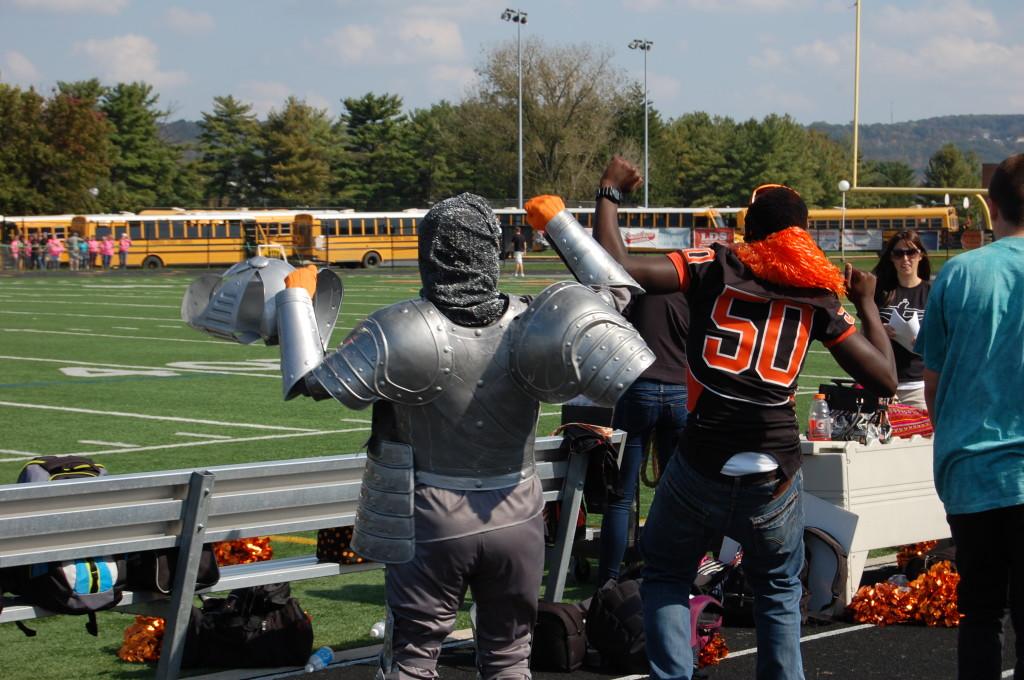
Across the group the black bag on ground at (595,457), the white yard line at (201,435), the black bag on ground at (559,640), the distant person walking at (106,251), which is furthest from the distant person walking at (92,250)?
the black bag on ground at (559,640)

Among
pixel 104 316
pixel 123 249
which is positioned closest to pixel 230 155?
pixel 123 249

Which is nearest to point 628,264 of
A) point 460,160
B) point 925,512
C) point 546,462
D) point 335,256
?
point 546,462

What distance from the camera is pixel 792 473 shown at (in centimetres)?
439

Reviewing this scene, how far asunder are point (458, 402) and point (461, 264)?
383 millimetres

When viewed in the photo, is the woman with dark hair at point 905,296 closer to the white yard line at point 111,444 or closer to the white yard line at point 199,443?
the white yard line at point 199,443

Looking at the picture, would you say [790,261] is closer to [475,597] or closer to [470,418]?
[470,418]

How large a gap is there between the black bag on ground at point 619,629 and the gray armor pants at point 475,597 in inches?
67.4

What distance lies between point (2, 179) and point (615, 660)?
68.1 m

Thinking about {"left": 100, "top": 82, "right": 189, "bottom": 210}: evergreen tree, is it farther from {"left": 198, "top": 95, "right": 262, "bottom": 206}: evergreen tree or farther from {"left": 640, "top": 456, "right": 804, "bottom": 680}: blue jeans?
{"left": 640, "top": 456, "right": 804, "bottom": 680}: blue jeans

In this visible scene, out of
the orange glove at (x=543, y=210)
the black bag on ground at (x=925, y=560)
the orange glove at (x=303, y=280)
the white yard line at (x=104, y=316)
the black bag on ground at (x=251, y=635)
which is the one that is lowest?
the white yard line at (x=104, y=316)

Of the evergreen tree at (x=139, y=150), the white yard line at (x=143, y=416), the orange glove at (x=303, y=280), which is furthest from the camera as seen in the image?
the evergreen tree at (x=139, y=150)

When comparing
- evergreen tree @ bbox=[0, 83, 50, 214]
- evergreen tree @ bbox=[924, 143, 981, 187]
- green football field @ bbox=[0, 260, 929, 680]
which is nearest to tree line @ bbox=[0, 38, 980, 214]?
evergreen tree @ bbox=[0, 83, 50, 214]

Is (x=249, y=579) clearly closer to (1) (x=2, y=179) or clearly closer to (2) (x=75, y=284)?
(2) (x=75, y=284)

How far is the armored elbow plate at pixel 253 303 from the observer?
442cm
